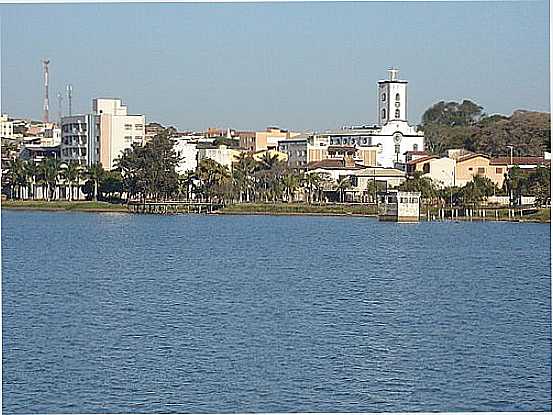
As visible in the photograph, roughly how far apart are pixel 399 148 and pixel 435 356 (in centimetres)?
2970

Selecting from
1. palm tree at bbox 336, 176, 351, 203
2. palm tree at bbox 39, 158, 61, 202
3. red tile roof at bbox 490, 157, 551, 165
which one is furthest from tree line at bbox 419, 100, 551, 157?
palm tree at bbox 39, 158, 61, 202

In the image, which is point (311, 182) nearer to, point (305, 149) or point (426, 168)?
point (426, 168)

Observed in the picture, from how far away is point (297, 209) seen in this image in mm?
30203

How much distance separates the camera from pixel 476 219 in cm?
2806

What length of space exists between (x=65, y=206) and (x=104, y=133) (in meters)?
3.22

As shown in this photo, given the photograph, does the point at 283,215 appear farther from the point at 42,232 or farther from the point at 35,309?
the point at 35,309

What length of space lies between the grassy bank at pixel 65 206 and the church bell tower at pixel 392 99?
35.5 ft

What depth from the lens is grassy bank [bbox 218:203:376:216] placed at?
29.8 metres

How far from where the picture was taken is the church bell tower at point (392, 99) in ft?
125

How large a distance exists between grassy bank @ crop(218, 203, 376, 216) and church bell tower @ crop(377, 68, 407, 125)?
8.53m

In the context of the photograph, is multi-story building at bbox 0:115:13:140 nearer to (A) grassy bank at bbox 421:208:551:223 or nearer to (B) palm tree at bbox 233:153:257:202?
(B) palm tree at bbox 233:153:257:202

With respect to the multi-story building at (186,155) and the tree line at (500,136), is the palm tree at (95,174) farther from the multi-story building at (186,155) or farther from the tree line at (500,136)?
the tree line at (500,136)

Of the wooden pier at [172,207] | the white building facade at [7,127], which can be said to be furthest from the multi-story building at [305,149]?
the white building facade at [7,127]

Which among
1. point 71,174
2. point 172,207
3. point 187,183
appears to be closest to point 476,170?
point 187,183
